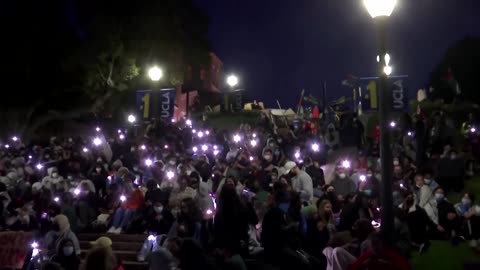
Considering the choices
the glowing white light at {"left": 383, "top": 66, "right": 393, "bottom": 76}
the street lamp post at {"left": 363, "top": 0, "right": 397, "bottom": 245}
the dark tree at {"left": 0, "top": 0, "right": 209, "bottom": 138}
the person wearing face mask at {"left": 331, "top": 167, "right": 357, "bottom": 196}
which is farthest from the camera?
the dark tree at {"left": 0, "top": 0, "right": 209, "bottom": 138}

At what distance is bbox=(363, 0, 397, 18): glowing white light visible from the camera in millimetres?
9055

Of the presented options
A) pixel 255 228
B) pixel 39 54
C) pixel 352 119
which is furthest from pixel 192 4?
pixel 255 228

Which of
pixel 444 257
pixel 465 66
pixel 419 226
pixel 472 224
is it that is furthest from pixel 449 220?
pixel 465 66

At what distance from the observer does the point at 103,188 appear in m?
18.4

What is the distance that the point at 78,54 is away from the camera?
37531mm

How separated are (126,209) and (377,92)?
6834 millimetres

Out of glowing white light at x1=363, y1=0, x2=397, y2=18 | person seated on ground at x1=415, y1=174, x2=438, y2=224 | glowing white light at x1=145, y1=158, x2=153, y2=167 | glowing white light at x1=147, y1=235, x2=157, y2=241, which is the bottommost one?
glowing white light at x1=147, y1=235, x2=157, y2=241

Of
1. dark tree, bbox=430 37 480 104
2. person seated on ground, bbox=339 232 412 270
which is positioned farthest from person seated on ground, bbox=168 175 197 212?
dark tree, bbox=430 37 480 104

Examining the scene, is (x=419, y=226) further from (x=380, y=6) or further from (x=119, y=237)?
(x=119, y=237)

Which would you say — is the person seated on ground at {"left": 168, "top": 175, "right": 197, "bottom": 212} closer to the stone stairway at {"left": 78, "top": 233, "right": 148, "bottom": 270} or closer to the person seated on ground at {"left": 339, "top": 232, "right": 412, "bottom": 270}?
the stone stairway at {"left": 78, "top": 233, "right": 148, "bottom": 270}

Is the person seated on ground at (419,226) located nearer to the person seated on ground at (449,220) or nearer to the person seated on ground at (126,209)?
the person seated on ground at (449,220)

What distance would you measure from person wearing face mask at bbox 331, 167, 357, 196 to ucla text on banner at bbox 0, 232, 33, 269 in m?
7.63

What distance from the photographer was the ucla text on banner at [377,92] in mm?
14969

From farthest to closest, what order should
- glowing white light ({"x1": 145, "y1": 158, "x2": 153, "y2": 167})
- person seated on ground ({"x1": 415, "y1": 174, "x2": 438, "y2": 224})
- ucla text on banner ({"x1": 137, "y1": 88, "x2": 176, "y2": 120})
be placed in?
ucla text on banner ({"x1": 137, "y1": 88, "x2": 176, "y2": 120})
glowing white light ({"x1": 145, "y1": 158, "x2": 153, "y2": 167})
person seated on ground ({"x1": 415, "y1": 174, "x2": 438, "y2": 224})
